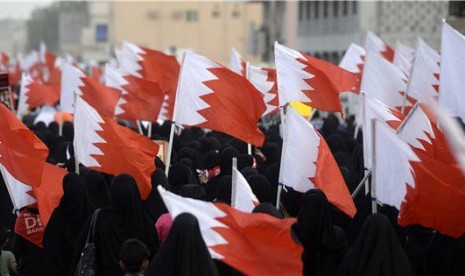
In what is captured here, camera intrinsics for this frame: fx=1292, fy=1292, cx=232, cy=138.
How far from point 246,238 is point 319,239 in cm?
97

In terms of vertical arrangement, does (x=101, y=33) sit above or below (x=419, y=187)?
below

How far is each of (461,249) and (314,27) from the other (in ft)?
130

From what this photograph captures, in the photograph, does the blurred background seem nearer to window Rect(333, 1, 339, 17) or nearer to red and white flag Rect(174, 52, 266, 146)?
window Rect(333, 1, 339, 17)

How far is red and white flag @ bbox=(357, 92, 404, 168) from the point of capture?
1036 cm

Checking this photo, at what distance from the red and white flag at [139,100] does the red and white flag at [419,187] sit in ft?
23.5

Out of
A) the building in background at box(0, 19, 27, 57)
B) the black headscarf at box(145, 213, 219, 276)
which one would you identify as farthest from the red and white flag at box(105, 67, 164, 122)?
the building in background at box(0, 19, 27, 57)

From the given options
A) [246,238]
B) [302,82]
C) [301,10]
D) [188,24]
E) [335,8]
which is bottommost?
[188,24]

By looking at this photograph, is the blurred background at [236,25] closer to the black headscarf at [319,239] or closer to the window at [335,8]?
the window at [335,8]

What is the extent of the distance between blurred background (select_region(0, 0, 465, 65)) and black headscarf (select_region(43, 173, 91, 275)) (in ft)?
42.0

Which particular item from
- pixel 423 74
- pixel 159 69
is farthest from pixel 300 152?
pixel 159 69

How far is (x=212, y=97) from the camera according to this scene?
452 inches

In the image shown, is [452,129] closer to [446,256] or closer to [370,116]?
[446,256]

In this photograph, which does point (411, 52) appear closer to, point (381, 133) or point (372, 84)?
point (372, 84)

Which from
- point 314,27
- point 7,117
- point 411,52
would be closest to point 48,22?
point 314,27
